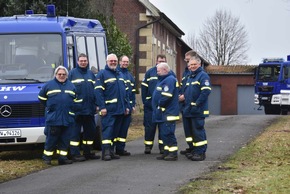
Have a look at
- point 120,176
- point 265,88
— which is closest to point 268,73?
point 265,88

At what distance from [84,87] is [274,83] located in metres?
28.5

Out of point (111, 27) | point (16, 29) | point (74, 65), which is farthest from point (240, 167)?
point (111, 27)

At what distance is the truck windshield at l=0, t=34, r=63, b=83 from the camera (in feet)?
49.1

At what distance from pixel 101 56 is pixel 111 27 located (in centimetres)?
1156

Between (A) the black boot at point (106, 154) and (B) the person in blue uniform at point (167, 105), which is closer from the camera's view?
(B) the person in blue uniform at point (167, 105)

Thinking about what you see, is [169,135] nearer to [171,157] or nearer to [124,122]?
[171,157]

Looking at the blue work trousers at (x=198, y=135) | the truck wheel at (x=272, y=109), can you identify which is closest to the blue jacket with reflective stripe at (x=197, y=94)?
the blue work trousers at (x=198, y=135)

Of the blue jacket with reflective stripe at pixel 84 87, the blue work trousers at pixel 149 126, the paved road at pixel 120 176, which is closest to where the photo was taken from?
the paved road at pixel 120 176

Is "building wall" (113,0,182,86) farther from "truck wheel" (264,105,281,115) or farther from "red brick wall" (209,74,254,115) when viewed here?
"red brick wall" (209,74,254,115)

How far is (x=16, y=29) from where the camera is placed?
50.6ft

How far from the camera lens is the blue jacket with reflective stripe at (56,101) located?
44.7ft

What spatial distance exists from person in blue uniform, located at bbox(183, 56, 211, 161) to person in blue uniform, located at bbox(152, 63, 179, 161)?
24 cm

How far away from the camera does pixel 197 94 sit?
45.3 feet

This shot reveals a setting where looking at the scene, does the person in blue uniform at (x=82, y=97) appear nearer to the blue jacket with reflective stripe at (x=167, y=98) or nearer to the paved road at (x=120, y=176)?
the paved road at (x=120, y=176)
